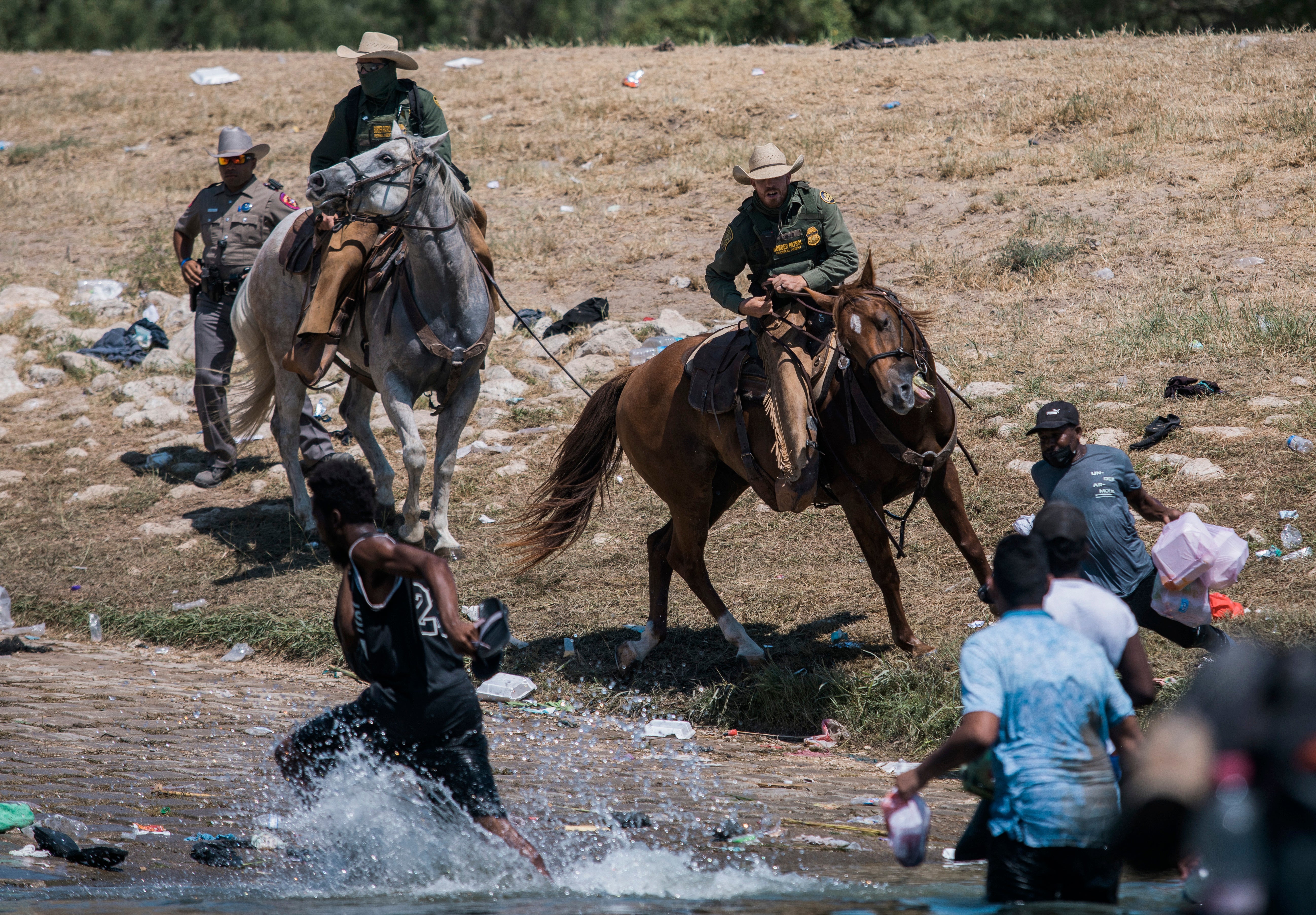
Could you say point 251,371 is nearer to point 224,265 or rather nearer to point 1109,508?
point 224,265

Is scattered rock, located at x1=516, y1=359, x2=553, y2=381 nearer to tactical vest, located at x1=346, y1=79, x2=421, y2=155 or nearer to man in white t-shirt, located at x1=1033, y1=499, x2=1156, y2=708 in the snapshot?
tactical vest, located at x1=346, y1=79, x2=421, y2=155

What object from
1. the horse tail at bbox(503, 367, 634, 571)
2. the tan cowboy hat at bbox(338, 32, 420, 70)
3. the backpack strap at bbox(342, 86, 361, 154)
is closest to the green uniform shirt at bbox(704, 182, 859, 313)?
the horse tail at bbox(503, 367, 634, 571)

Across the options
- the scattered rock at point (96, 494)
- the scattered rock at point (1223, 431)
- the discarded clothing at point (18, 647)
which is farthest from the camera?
the scattered rock at point (96, 494)

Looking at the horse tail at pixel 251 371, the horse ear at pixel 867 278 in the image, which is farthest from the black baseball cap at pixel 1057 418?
the horse tail at pixel 251 371

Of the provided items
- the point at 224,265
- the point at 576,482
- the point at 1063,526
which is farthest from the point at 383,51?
the point at 1063,526

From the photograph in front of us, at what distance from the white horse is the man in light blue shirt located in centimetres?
473

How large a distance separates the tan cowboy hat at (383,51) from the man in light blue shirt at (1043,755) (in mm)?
6331

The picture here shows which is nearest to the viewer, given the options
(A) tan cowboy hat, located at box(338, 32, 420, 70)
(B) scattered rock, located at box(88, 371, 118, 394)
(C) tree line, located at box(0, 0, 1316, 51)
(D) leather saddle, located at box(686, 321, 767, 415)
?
(D) leather saddle, located at box(686, 321, 767, 415)

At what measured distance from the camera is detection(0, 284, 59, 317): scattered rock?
13.9 metres

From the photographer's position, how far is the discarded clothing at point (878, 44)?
18.8m

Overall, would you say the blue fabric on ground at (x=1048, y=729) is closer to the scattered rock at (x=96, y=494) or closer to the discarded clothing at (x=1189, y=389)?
the discarded clothing at (x=1189, y=389)

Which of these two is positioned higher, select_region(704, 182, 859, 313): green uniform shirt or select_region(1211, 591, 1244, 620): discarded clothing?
select_region(704, 182, 859, 313): green uniform shirt

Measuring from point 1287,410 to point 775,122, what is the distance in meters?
9.54

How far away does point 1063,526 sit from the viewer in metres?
3.62
